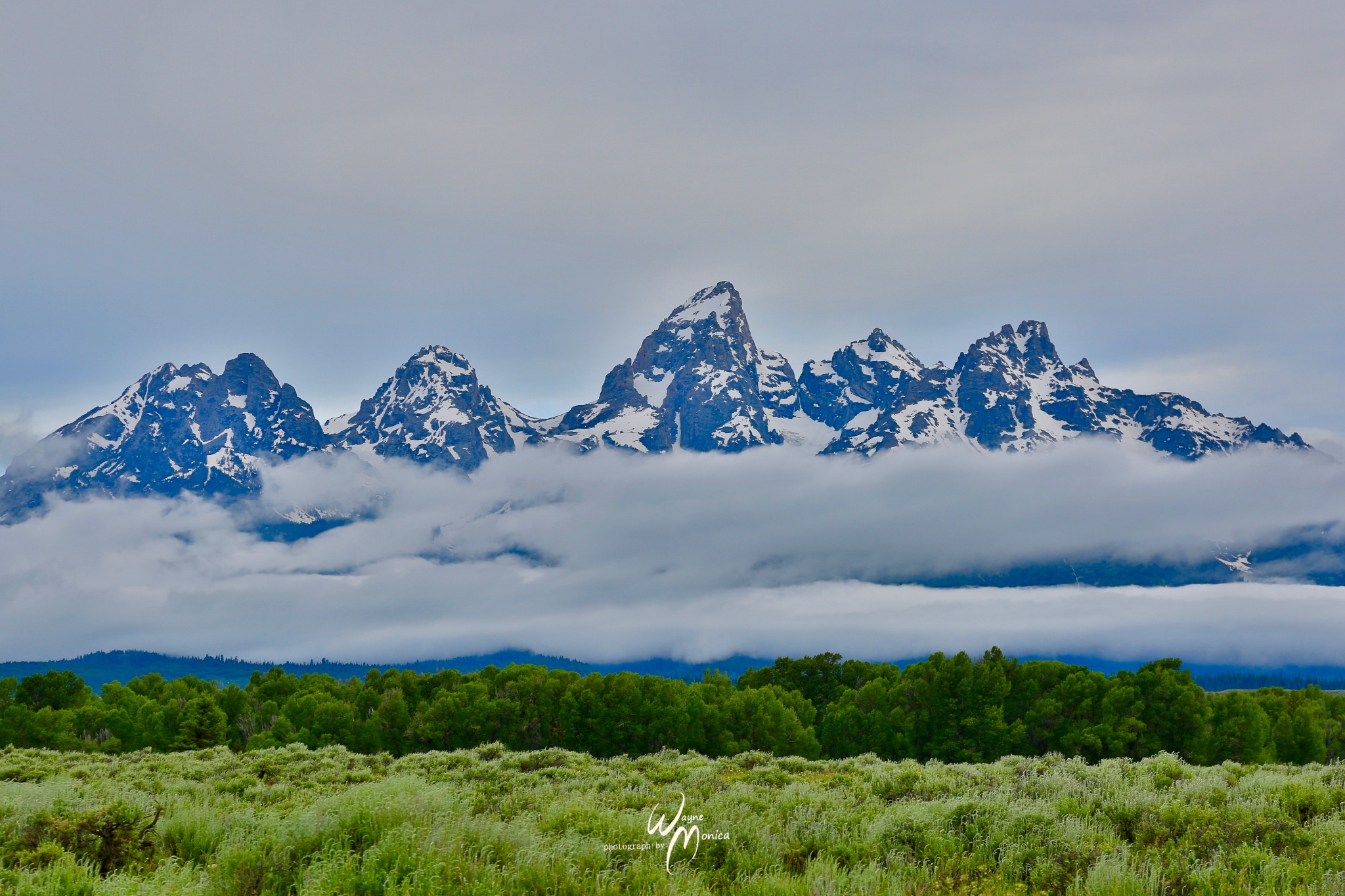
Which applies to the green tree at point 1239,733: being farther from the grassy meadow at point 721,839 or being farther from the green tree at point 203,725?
the green tree at point 203,725

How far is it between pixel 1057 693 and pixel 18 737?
280 feet

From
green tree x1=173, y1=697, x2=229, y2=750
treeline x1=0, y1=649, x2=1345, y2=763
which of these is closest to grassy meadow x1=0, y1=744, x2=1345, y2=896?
treeline x1=0, y1=649, x2=1345, y2=763

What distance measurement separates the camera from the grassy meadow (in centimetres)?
968

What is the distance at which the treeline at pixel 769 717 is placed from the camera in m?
55.7

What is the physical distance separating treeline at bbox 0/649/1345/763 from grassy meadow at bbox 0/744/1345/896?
1710 inches

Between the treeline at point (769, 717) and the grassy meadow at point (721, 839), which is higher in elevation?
the grassy meadow at point (721, 839)

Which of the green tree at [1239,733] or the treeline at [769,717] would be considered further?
the treeline at [769,717]

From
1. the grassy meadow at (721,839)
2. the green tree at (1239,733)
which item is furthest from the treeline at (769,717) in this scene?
the grassy meadow at (721,839)

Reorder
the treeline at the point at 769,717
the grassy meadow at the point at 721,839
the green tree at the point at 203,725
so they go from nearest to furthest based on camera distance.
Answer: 1. the grassy meadow at the point at 721,839
2. the treeline at the point at 769,717
3. the green tree at the point at 203,725

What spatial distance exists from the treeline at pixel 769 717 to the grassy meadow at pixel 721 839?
43.4 meters

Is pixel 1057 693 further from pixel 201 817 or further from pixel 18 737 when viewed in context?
pixel 18 737

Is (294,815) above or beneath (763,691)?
above

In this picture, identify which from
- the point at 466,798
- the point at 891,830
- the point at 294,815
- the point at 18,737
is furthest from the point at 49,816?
the point at 18,737

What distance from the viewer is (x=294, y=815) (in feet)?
39.3
